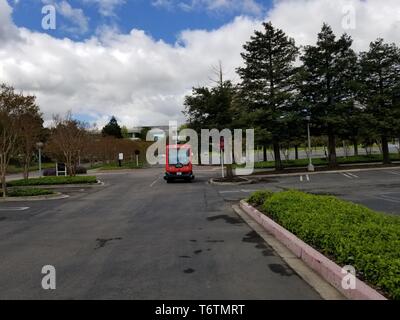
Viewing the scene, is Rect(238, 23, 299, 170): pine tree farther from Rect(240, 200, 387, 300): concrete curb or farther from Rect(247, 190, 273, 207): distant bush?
Rect(240, 200, 387, 300): concrete curb

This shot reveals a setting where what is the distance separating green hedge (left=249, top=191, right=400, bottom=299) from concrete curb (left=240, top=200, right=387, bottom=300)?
0.14 meters

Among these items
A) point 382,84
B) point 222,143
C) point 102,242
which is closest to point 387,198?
point 102,242

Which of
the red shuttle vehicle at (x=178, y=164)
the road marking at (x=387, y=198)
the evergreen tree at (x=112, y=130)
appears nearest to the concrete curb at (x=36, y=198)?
the red shuttle vehicle at (x=178, y=164)

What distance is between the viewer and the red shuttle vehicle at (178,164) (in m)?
27.9

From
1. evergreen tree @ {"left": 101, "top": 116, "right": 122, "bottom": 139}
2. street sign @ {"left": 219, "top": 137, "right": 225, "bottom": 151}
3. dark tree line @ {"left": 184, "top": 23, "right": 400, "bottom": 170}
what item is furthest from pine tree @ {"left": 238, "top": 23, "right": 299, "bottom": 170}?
evergreen tree @ {"left": 101, "top": 116, "right": 122, "bottom": 139}

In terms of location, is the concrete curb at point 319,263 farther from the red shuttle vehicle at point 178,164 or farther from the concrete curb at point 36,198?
the red shuttle vehicle at point 178,164

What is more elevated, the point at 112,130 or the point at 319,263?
the point at 112,130

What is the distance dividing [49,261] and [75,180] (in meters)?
21.1

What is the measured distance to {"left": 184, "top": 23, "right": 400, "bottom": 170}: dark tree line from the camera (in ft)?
104

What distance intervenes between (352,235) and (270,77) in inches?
1073

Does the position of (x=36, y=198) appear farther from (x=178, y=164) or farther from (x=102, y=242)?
(x=102, y=242)

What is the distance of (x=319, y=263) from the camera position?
6.05m

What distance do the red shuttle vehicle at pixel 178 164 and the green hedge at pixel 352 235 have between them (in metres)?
17.4
